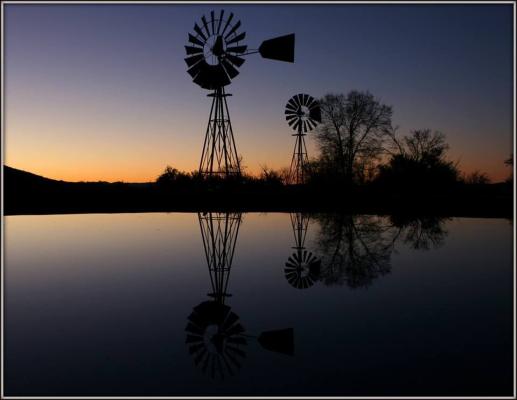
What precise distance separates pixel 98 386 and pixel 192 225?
943 centimetres

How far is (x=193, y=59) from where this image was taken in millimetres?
17469

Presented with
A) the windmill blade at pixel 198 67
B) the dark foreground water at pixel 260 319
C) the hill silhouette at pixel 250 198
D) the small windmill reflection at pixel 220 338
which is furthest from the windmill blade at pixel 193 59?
the small windmill reflection at pixel 220 338

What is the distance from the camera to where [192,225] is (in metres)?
12.2

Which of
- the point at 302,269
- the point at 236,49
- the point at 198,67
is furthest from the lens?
the point at 198,67

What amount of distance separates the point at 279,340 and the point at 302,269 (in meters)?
2.86

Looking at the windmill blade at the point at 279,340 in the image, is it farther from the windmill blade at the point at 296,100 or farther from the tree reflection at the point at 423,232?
the windmill blade at the point at 296,100

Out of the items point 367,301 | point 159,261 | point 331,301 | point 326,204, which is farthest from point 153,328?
point 326,204

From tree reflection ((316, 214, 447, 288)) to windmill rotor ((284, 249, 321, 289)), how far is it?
0.48 feet

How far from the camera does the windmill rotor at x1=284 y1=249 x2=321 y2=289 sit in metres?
5.66

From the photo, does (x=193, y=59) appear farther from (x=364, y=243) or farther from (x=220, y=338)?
(x=220, y=338)

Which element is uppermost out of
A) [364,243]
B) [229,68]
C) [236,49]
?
[236,49]

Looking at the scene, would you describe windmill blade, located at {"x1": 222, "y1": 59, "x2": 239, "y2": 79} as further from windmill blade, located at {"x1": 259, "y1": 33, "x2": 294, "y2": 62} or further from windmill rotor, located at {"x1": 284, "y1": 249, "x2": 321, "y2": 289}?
windmill rotor, located at {"x1": 284, "y1": 249, "x2": 321, "y2": 289}

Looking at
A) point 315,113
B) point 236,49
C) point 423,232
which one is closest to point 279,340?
point 423,232

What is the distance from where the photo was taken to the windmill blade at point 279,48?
15703 millimetres
